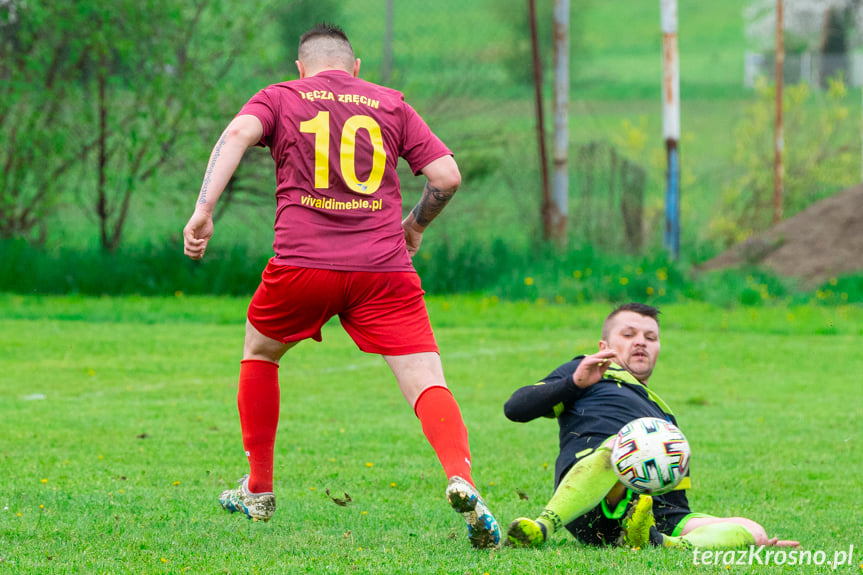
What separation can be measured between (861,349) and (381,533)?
27.4ft

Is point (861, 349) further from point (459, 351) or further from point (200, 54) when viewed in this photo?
point (200, 54)

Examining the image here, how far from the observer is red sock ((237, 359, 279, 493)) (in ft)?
15.1

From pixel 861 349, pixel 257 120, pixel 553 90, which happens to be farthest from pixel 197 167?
pixel 257 120

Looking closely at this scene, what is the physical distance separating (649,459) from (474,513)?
2.20ft

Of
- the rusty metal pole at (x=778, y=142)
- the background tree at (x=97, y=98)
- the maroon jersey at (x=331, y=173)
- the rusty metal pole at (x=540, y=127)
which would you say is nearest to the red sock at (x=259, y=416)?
the maroon jersey at (x=331, y=173)

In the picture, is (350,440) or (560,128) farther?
(560,128)

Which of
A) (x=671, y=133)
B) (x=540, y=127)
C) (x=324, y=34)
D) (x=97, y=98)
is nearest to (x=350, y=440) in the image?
(x=324, y=34)

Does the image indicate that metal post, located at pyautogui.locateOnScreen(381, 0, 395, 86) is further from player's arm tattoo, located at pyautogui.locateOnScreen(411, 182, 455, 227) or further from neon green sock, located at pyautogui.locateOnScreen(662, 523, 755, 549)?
neon green sock, located at pyautogui.locateOnScreen(662, 523, 755, 549)

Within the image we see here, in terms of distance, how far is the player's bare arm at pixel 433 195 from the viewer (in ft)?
14.8

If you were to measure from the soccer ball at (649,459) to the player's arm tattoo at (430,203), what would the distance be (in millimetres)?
1200

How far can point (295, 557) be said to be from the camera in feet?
12.8

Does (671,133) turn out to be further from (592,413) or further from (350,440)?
(592,413)

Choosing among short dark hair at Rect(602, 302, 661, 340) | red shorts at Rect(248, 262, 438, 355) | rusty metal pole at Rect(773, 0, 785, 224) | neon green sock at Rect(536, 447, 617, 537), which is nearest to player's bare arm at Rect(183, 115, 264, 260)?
red shorts at Rect(248, 262, 438, 355)

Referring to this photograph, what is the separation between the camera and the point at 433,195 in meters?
4.63
